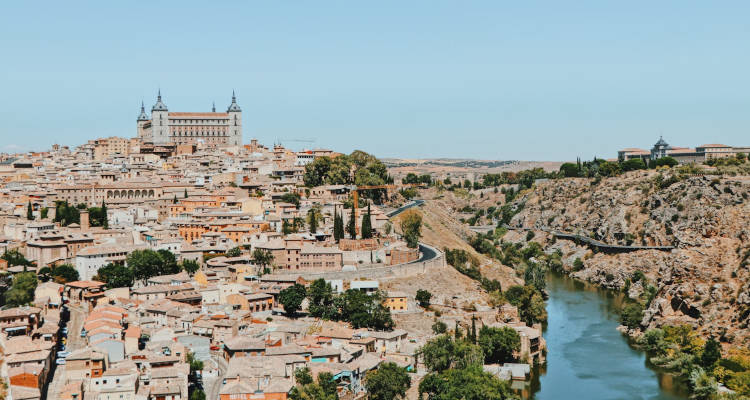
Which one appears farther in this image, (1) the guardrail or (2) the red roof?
(1) the guardrail

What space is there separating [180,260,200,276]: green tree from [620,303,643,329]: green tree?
68.9ft

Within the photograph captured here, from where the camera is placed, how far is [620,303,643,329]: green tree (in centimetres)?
4259

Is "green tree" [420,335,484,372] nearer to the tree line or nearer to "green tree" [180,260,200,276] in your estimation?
the tree line

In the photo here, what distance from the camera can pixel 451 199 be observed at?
90000mm

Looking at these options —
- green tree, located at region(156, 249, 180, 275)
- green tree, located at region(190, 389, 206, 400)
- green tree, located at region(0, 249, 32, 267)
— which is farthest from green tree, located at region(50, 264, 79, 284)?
green tree, located at region(190, 389, 206, 400)

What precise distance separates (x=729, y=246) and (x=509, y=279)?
1224cm

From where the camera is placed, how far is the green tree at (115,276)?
123 feet

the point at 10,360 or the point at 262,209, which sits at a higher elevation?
the point at 262,209

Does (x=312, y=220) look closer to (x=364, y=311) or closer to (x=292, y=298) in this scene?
(x=292, y=298)

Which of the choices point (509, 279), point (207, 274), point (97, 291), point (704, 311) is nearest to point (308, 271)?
point (207, 274)

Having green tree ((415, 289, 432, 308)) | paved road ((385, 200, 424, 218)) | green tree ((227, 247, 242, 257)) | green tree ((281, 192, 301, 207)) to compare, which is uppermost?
green tree ((281, 192, 301, 207))

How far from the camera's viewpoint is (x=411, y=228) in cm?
5197

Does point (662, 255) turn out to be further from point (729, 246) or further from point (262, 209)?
point (262, 209)

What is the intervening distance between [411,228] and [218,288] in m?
18.0
